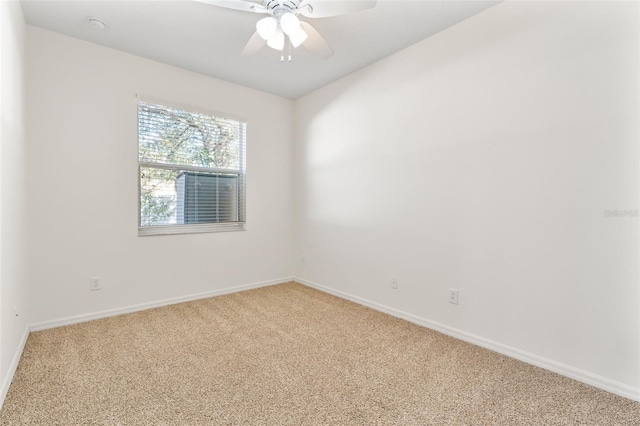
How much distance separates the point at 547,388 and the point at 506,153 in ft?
4.83

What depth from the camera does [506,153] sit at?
216cm

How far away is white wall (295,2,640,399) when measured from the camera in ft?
5.72

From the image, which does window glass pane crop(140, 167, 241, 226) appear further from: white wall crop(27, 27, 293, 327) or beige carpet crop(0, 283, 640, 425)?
beige carpet crop(0, 283, 640, 425)

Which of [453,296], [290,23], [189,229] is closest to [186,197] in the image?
[189,229]

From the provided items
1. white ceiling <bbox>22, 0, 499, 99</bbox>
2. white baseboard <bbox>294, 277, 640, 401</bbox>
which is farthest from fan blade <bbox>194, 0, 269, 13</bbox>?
white baseboard <bbox>294, 277, 640, 401</bbox>

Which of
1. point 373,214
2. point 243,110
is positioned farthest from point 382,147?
point 243,110

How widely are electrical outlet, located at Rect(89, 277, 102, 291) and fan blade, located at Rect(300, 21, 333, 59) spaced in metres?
2.68

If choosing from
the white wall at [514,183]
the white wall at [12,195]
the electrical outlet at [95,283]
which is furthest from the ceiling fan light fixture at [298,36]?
the electrical outlet at [95,283]

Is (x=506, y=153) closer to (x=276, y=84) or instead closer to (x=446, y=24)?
(x=446, y=24)

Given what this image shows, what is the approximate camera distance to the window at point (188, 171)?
310 cm

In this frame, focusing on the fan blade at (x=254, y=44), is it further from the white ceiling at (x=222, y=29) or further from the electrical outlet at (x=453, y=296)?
the electrical outlet at (x=453, y=296)

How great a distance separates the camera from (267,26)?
5.97 ft

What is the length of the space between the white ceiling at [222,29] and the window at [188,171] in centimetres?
59

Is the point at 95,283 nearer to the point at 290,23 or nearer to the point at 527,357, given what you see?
the point at 290,23
